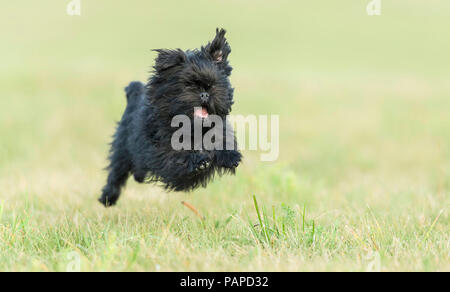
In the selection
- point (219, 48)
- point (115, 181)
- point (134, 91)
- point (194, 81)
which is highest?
point (219, 48)

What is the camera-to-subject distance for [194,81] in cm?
423

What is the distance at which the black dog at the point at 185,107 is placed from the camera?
4.22 m

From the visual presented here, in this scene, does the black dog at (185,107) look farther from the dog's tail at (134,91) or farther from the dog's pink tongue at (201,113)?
A: the dog's tail at (134,91)

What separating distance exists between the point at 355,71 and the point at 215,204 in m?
12.4

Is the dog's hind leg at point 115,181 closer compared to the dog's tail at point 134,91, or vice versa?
the dog's tail at point 134,91

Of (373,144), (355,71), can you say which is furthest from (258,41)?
(373,144)

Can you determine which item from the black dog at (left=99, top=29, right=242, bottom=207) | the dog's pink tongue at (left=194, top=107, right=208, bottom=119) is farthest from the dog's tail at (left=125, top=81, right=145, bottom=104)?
the dog's pink tongue at (left=194, top=107, right=208, bottom=119)

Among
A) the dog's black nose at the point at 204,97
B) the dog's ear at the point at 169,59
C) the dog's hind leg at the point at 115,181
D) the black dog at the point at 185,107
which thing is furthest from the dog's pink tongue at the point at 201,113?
the dog's hind leg at the point at 115,181

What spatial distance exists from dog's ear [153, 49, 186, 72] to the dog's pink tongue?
18.6 inches

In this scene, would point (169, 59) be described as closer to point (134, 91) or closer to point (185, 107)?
point (185, 107)

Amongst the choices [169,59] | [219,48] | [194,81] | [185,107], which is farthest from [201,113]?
[219,48]

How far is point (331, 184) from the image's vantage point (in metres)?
9.15

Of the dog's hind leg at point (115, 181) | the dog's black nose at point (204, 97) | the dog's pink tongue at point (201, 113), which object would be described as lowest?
the dog's hind leg at point (115, 181)

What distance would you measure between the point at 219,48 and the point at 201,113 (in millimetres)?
672
